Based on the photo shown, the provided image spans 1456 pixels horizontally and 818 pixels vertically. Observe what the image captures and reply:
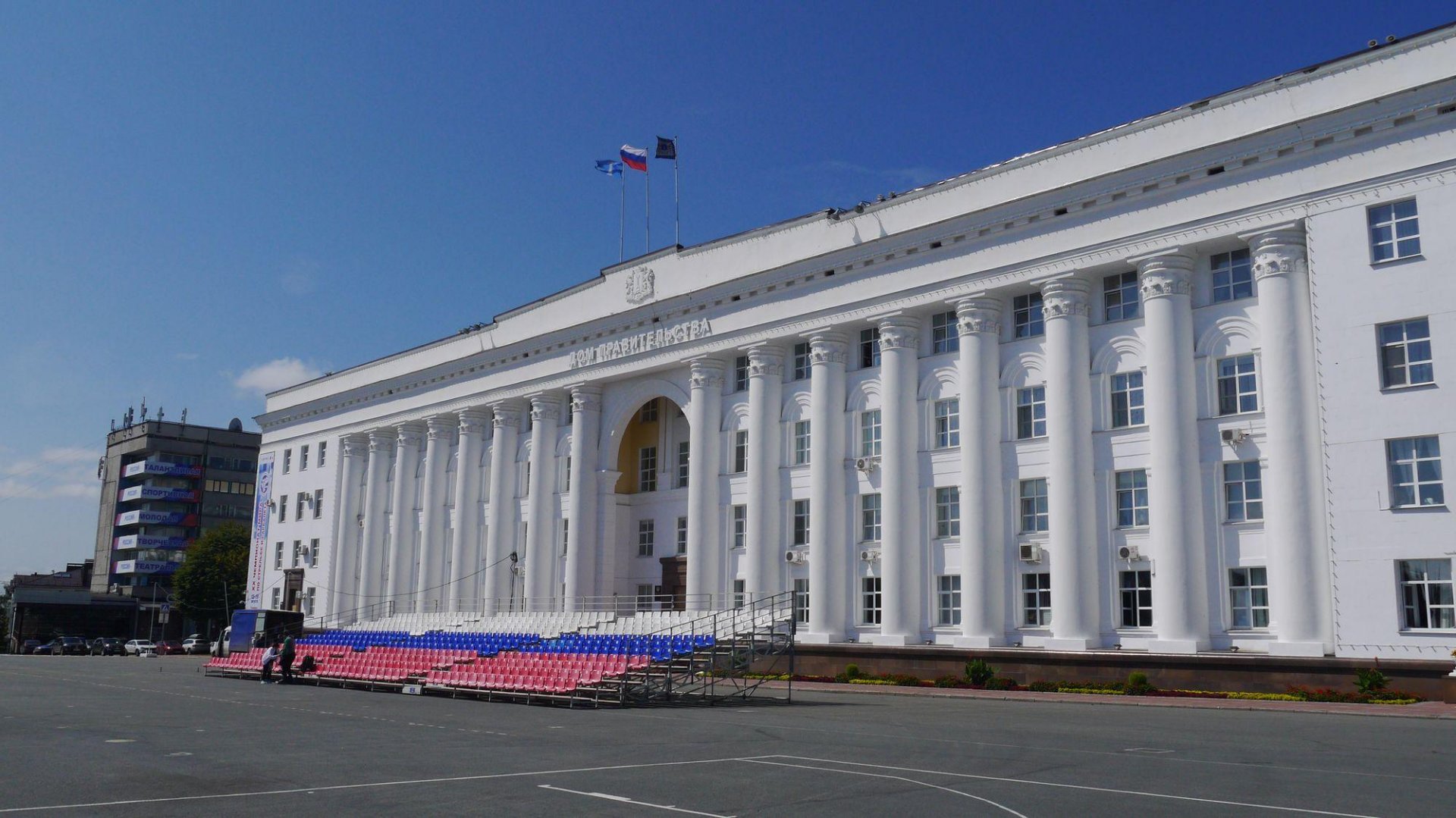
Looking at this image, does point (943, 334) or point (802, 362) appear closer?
point (943, 334)

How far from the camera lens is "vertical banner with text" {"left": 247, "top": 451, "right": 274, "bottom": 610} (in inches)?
2566

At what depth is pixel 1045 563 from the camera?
31.7 metres

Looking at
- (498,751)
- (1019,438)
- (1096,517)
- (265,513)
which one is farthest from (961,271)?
(265,513)

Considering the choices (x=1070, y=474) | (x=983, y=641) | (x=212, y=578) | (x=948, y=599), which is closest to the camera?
(x=1070, y=474)

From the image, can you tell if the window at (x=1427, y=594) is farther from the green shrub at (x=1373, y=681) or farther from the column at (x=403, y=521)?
the column at (x=403, y=521)

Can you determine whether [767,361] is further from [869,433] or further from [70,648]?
[70,648]

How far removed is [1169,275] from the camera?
29984 millimetres

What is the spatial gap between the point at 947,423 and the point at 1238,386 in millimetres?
8588

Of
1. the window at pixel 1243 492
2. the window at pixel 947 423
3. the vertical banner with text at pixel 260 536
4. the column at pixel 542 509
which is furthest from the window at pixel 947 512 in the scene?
the vertical banner with text at pixel 260 536

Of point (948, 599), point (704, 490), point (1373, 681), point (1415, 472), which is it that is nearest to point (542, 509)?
point (704, 490)

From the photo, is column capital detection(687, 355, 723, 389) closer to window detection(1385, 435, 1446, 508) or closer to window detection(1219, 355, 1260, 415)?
window detection(1219, 355, 1260, 415)

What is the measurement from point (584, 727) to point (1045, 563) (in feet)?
54.1

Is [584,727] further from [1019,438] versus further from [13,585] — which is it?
[13,585]

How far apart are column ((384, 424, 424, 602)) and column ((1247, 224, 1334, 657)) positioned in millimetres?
39335
